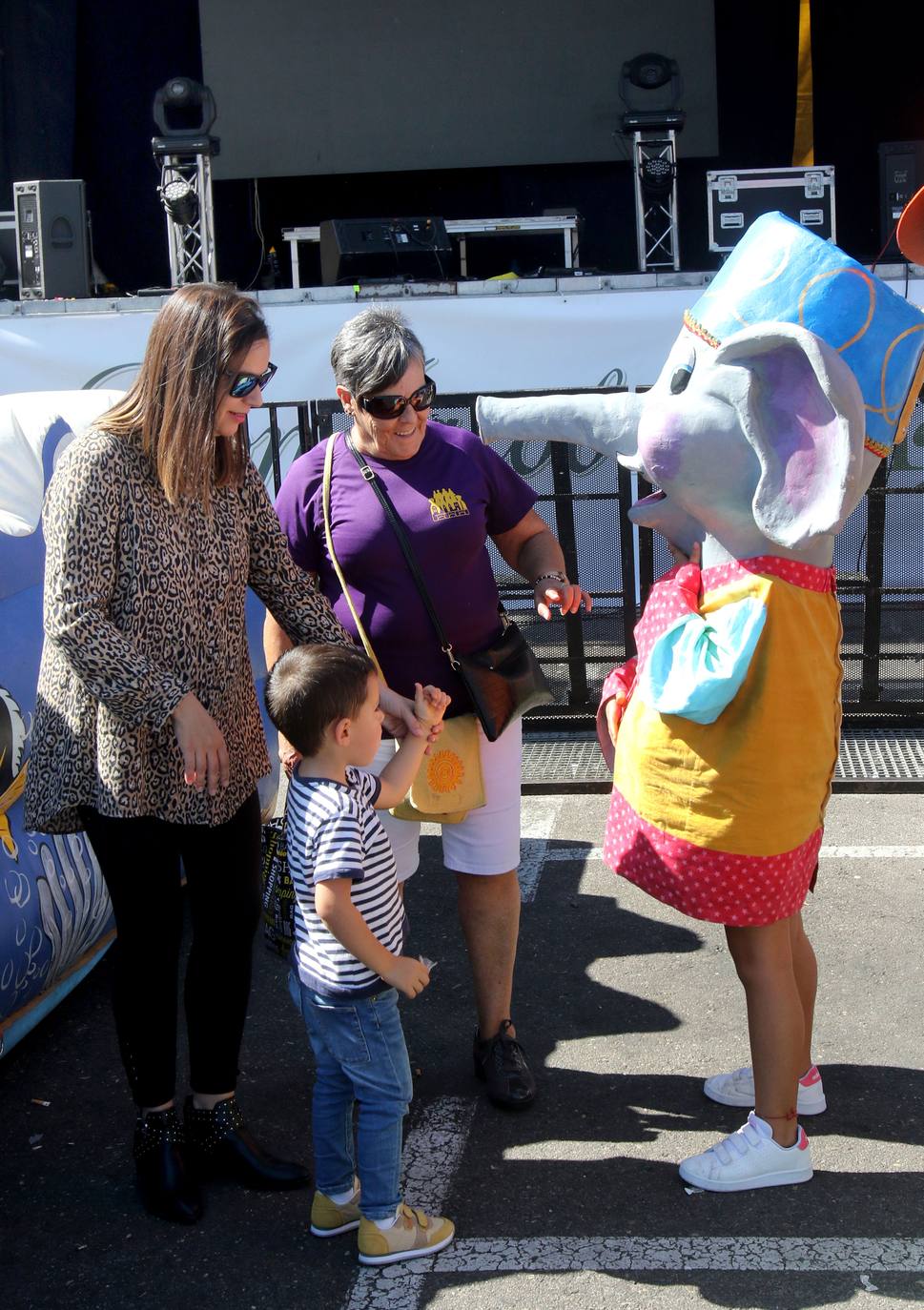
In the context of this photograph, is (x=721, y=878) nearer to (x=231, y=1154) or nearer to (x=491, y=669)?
(x=491, y=669)

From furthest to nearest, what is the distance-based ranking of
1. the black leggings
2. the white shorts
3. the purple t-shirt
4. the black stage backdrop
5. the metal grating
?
1. the black stage backdrop
2. the metal grating
3. the white shorts
4. the purple t-shirt
5. the black leggings

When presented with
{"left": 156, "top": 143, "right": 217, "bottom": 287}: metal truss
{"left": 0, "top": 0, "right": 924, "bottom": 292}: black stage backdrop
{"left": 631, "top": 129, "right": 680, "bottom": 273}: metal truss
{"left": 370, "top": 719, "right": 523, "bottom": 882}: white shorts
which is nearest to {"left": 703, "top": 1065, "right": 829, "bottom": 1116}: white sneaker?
{"left": 370, "top": 719, "right": 523, "bottom": 882}: white shorts

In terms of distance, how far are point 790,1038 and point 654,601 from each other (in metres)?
0.90

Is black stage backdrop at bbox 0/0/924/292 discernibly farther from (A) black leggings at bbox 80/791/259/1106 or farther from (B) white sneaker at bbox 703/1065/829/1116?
(A) black leggings at bbox 80/791/259/1106

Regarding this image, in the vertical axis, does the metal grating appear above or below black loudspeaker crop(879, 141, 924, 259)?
below

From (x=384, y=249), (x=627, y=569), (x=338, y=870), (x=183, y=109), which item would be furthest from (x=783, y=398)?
(x=183, y=109)

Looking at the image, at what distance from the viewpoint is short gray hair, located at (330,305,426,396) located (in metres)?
2.75

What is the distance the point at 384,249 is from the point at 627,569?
391 cm

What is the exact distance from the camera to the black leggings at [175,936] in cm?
254

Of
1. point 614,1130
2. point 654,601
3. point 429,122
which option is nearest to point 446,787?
point 654,601

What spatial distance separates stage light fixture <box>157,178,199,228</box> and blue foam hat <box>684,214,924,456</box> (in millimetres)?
7000

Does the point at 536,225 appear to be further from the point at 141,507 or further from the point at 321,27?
the point at 141,507

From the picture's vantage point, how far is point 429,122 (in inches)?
442

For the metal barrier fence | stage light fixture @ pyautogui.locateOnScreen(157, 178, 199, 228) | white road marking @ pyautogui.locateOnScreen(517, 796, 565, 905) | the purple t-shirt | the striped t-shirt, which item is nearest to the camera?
the striped t-shirt
